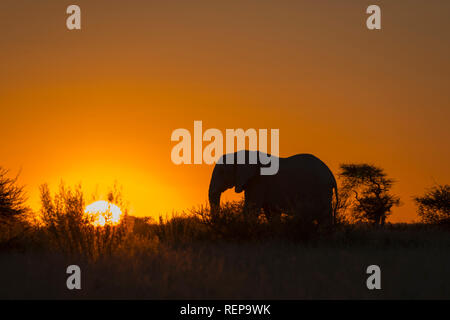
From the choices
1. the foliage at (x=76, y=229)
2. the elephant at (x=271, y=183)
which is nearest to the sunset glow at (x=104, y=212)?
the foliage at (x=76, y=229)

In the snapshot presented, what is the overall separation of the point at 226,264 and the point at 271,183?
7.11m

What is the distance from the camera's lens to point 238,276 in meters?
7.08

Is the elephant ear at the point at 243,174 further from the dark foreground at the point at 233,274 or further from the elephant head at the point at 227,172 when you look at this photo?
the dark foreground at the point at 233,274

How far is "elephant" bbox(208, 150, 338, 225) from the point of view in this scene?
15.0 meters

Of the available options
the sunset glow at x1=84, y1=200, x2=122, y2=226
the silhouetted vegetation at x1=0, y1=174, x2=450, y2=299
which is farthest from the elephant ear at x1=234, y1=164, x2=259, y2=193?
the sunset glow at x1=84, y1=200, x2=122, y2=226

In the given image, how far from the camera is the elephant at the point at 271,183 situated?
14969 mm

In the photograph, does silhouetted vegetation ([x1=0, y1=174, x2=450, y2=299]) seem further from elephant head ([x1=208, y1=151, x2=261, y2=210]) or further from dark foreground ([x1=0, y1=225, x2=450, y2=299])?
elephant head ([x1=208, y1=151, x2=261, y2=210])

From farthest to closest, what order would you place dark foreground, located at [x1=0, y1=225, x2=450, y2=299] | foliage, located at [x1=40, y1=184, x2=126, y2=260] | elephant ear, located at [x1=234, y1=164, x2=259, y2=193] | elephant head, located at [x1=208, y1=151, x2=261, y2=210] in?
elephant head, located at [x1=208, y1=151, x2=261, y2=210], elephant ear, located at [x1=234, y1=164, x2=259, y2=193], foliage, located at [x1=40, y1=184, x2=126, y2=260], dark foreground, located at [x1=0, y1=225, x2=450, y2=299]

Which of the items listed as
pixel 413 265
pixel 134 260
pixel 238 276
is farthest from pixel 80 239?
pixel 413 265

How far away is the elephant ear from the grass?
252cm

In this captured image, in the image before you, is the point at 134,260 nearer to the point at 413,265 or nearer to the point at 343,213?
the point at 413,265

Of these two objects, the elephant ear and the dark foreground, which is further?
the elephant ear

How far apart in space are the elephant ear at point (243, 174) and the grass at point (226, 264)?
2522mm

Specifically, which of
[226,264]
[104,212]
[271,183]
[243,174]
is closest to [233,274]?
[226,264]
